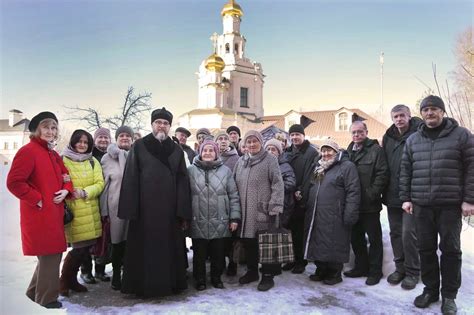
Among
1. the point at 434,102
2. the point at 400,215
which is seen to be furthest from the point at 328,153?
the point at 434,102

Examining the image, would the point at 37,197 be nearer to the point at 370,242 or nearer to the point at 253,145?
the point at 253,145

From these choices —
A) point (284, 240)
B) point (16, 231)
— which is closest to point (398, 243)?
point (284, 240)

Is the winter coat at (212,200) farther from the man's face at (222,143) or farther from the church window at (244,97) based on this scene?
the church window at (244,97)

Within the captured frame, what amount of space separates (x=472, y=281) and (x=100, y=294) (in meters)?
4.67

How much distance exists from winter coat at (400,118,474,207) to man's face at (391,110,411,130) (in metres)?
0.59

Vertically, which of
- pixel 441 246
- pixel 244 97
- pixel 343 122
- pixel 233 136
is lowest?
pixel 441 246

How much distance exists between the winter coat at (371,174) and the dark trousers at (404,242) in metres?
0.27

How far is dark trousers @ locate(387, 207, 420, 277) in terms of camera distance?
175 inches

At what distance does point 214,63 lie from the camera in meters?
41.4

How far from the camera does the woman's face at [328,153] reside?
4.80m

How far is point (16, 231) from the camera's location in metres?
6.13

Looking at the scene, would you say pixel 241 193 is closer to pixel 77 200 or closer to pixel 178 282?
pixel 178 282

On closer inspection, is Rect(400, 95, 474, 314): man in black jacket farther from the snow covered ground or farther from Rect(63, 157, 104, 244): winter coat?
Rect(63, 157, 104, 244): winter coat

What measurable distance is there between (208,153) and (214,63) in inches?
1521
